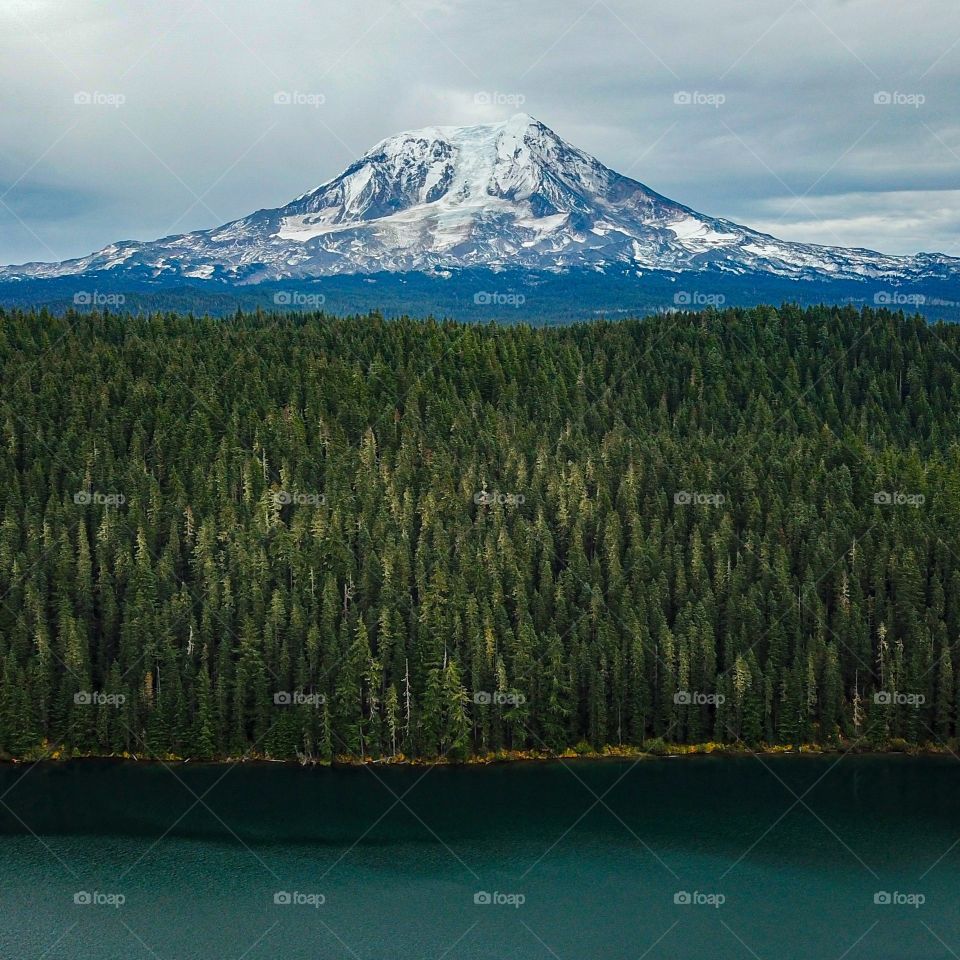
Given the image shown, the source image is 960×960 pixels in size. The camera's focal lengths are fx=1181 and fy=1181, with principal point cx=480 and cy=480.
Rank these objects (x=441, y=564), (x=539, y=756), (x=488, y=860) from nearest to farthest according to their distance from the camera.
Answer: (x=488, y=860) → (x=539, y=756) → (x=441, y=564)

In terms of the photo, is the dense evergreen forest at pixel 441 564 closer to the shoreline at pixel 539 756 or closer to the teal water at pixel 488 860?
the shoreline at pixel 539 756

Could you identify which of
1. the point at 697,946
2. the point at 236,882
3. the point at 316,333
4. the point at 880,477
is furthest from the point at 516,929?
the point at 316,333

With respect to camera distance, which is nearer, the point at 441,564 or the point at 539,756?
the point at 539,756

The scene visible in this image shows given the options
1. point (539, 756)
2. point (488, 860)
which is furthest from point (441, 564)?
point (488, 860)

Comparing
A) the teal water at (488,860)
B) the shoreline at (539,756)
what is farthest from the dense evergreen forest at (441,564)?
the teal water at (488,860)

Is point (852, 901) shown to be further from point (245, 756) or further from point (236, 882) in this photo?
point (245, 756)


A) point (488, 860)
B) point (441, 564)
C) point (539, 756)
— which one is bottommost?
point (488, 860)

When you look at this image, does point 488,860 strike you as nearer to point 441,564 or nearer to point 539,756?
point 539,756
